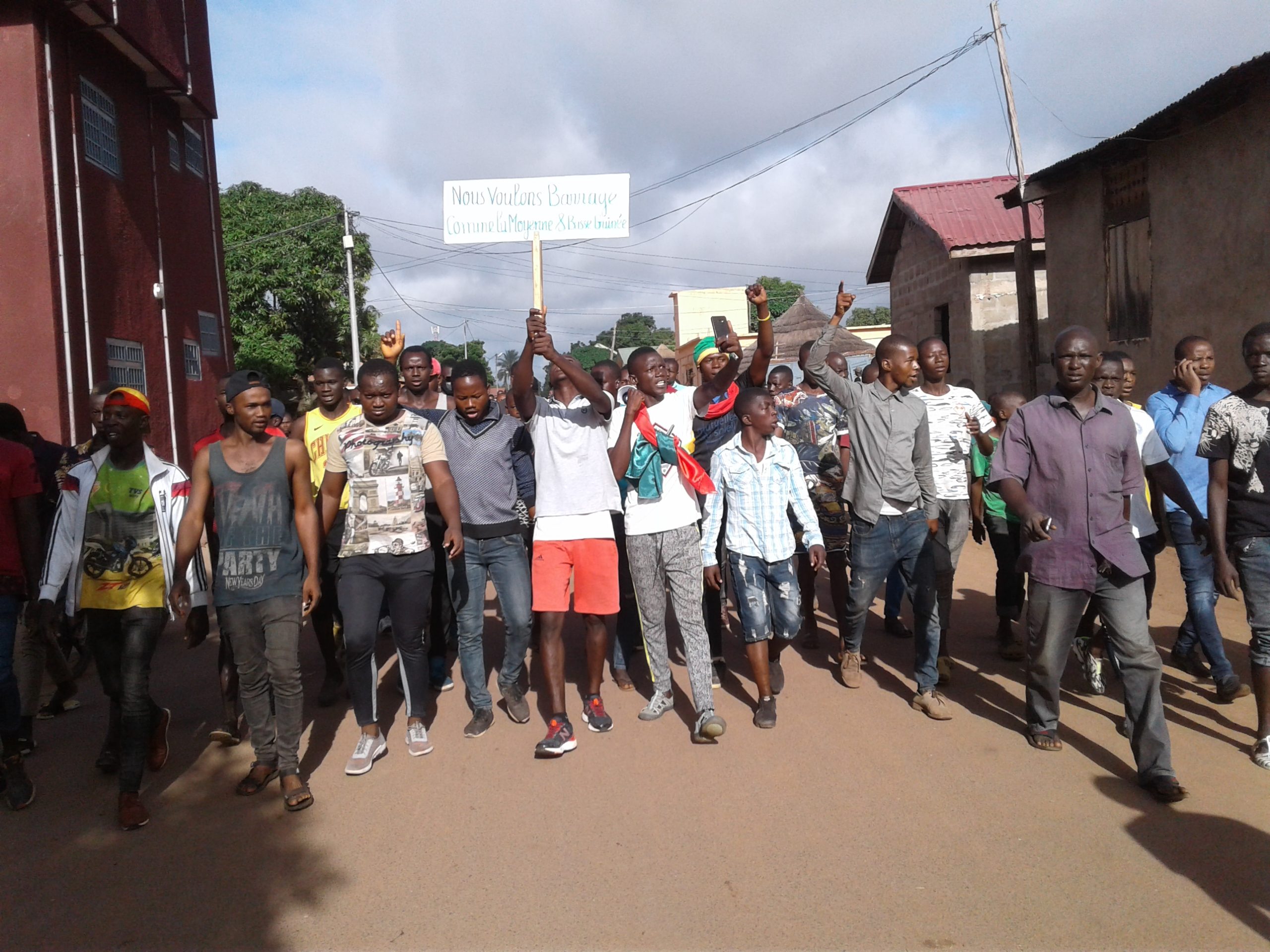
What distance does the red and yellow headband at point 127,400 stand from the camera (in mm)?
4328

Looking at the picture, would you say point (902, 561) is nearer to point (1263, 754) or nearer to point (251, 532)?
point (1263, 754)

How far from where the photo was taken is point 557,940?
3.09m

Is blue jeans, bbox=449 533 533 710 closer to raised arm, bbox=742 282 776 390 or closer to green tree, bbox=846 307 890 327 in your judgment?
raised arm, bbox=742 282 776 390

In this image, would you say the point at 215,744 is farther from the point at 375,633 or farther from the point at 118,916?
the point at 118,916

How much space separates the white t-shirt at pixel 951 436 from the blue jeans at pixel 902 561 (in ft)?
1.56

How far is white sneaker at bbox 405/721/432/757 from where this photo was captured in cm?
486

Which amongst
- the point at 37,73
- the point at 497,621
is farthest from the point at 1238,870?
the point at 37,73

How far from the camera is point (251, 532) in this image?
430 centimetres

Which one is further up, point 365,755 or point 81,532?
point 81,532

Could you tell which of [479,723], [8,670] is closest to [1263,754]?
[479,723]

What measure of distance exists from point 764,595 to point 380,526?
7.03ft

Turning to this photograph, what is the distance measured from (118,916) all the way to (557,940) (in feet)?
5.53

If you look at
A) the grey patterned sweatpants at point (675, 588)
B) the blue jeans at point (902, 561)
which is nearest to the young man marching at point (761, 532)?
the grey patterned sweatpants at point (675, 588)

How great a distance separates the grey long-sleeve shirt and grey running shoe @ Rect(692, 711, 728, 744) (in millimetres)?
1510
